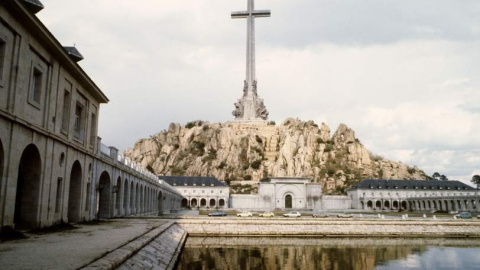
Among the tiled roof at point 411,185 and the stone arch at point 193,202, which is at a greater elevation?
the tiled roof at point 411,185

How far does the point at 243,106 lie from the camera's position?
13862 cm

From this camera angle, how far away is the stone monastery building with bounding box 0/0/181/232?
16.4m

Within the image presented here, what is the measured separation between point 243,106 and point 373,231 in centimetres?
10404

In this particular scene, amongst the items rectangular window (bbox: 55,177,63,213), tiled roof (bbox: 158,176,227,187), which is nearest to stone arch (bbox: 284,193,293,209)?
tiled roof (bbox: 158,176,227,187)

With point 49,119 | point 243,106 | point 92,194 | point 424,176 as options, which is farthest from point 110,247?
point 424,176

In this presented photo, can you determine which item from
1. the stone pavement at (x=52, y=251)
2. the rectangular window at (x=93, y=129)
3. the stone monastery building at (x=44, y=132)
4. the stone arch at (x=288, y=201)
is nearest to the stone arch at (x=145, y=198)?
the stone monastery building at (x=44, y=132)

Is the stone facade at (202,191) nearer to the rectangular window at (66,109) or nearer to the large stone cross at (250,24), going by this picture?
the large stone cross at (250,24)

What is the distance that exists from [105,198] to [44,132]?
43.9 feet

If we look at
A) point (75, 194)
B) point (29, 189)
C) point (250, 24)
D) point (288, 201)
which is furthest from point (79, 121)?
point (250, 24)

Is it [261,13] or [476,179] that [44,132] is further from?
[476,179]

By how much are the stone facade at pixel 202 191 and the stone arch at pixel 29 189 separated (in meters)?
79.2

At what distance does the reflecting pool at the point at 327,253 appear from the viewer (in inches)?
832

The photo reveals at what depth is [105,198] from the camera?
1258 inches

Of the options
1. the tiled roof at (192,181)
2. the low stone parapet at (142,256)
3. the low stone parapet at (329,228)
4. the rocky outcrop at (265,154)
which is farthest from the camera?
the rocky outcrop at (265,154)
